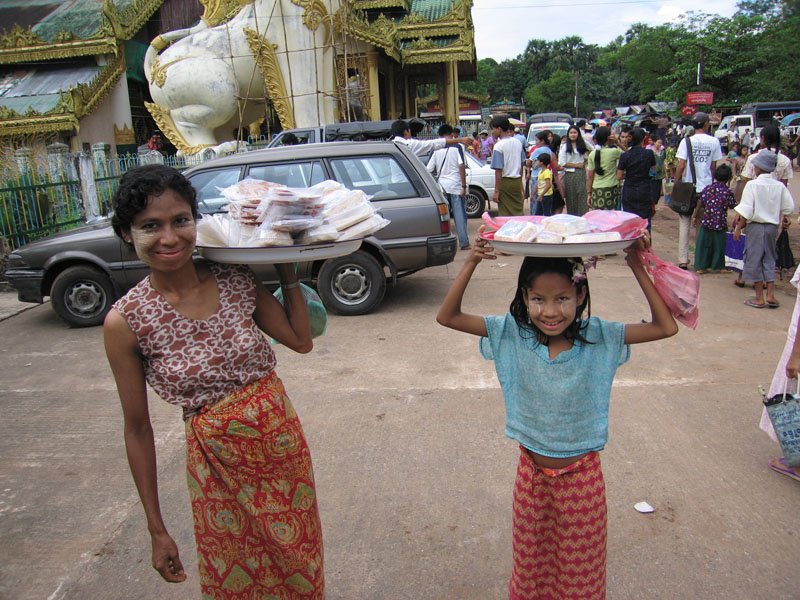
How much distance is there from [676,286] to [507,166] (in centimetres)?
789

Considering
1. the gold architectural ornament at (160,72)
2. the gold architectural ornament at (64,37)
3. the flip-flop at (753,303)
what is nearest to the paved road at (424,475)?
the flip-flop at (753,303)

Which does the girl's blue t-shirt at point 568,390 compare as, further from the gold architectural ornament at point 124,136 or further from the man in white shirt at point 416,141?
the gold architectural ornament at point 124,136

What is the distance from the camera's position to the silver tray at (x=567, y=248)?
179 centimetres

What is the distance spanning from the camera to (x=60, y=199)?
1041 centimetres

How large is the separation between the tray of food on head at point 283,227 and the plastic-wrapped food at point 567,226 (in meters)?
0.51

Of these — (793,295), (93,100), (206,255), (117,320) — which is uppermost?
(93,100)

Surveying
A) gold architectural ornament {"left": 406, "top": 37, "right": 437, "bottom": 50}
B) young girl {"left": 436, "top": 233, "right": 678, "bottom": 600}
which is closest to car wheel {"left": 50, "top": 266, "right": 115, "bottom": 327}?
young girl {"left": 436, "top": 233, "right": 678, "bottom": 600}

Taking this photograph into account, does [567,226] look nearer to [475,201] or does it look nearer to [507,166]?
[507,166]

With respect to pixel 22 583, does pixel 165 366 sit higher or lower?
higher

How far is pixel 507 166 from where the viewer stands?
9.63m

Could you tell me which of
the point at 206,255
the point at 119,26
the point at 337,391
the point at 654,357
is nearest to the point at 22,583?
the point at 206,255

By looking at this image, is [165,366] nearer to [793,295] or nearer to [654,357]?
[654,357]

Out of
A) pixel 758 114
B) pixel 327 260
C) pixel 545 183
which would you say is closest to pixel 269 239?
pixel 327 260

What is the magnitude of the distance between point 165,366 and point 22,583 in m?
1.84
